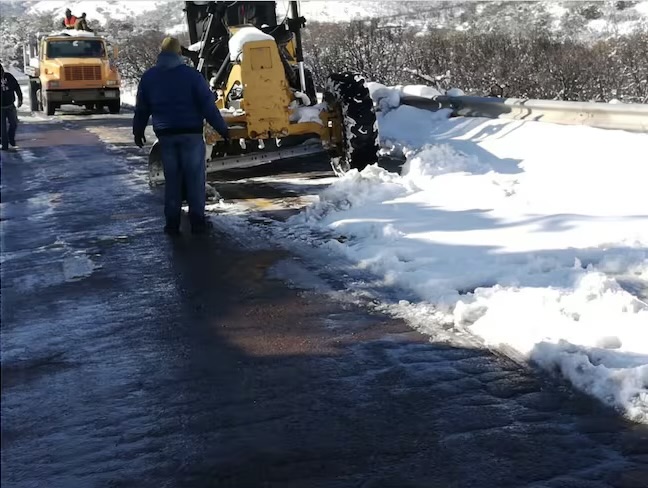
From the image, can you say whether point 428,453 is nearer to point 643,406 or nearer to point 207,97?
point 643,406

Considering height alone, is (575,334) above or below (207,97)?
below

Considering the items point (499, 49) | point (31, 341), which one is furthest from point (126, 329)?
point (499, 49)

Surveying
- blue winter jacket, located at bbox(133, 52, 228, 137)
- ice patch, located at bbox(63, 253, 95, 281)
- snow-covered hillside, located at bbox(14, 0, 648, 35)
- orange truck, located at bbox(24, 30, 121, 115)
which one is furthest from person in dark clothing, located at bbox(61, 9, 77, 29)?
ice patch, located at bbox(63, 253, 95, 281)

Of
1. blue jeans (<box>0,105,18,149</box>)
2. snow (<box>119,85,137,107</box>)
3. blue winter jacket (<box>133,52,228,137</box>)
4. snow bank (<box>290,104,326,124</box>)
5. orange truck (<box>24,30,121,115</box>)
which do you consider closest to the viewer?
blue winter jacket (<box>133,52,228,137</box>)

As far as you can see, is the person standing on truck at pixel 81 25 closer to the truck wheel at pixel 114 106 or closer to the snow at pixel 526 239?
the truck wheel at pixel 114 106

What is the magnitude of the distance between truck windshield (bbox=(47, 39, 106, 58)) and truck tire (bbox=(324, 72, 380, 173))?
1899cm

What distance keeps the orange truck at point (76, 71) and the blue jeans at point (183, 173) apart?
20423 millimetres

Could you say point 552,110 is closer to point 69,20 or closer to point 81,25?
point 81,25

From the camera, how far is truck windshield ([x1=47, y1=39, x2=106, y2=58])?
27.8m

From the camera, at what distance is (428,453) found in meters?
3.76

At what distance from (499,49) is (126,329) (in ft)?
66.4

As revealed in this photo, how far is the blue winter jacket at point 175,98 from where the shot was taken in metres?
8.19

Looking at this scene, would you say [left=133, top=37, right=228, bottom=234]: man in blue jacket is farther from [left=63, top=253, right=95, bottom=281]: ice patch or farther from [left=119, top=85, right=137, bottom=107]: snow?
[left=119, top=85, right=137, bottom=107]: snow

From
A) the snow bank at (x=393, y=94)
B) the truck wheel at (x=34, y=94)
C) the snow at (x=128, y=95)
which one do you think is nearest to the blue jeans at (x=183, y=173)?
the snow bank at (x=393, y=94)
